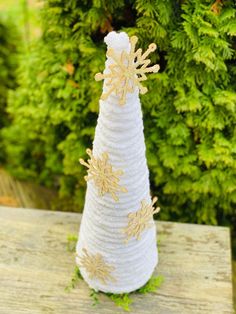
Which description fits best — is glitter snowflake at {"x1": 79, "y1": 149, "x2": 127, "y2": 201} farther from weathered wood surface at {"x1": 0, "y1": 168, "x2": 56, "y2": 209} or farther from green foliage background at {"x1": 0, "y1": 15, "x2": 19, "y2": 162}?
green foliage background at {"x1": 0, "y1": 15, "x2": 19, "y2": 162}

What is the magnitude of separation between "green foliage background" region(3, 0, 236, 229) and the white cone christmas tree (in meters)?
0.33

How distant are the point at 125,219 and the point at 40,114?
0.95 meters

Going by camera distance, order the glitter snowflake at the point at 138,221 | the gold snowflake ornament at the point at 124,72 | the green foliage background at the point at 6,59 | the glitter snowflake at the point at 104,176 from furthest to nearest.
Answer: the green foliage background at the point at 6,59
the glitter snowflake at the point at 138,221
the glitter snowflake at the point at 104,176
the gold snowflake ornament at the point at 124,72

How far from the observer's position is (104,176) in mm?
Answer: 1652

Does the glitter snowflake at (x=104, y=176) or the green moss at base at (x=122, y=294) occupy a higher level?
the glitter snowflake at (x=104, y=176)

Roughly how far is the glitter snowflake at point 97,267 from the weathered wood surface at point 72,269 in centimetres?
13

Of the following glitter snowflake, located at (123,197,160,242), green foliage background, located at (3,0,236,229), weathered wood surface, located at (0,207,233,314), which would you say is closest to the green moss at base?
weathered wood surface, located at (0,207,233,314)

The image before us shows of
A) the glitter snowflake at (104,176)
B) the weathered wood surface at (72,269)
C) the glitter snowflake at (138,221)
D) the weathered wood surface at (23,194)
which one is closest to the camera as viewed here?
the glitter snowflake at (104,176)

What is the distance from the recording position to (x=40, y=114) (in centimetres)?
249

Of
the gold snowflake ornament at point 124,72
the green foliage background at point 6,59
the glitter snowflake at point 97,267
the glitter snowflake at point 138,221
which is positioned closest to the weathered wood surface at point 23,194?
the green foliage background at point 6,59

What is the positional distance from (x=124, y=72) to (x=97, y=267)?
2.45 ft

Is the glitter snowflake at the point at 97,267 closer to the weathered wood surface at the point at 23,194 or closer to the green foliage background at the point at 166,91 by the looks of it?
the green foliage background at the point at 166,91

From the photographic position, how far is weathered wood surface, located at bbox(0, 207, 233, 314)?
1.92 meters

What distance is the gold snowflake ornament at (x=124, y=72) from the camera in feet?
4.78
